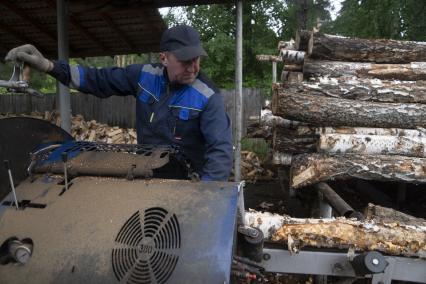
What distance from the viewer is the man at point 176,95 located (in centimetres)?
Answer: 283

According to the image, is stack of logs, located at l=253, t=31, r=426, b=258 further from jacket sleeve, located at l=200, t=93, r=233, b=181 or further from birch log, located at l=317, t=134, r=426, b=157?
jacket sleeve, located at l=200, t=93, r=233, b=181

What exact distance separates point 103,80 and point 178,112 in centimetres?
66

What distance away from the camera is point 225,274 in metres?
1.77

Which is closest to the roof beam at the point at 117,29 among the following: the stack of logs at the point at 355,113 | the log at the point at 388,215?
the stack of logs at the point at 355,113

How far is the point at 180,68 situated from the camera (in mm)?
2898

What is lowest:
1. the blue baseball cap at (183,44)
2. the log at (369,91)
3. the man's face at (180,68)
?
the log at (369,91)

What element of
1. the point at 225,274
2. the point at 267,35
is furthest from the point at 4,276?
the point at 267,35

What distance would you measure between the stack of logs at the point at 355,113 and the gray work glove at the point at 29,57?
9.56ft

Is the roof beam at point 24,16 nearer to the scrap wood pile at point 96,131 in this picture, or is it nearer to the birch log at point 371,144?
the scrap wood pile at point 96,131

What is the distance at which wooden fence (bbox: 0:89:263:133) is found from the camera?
506 inches

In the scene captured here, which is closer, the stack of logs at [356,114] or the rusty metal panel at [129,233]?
the rusty metal panel at [129,233]

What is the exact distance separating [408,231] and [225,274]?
4.77 feet

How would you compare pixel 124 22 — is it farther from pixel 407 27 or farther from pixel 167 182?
pixel 407 27

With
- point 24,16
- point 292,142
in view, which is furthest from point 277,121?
point 24,16
